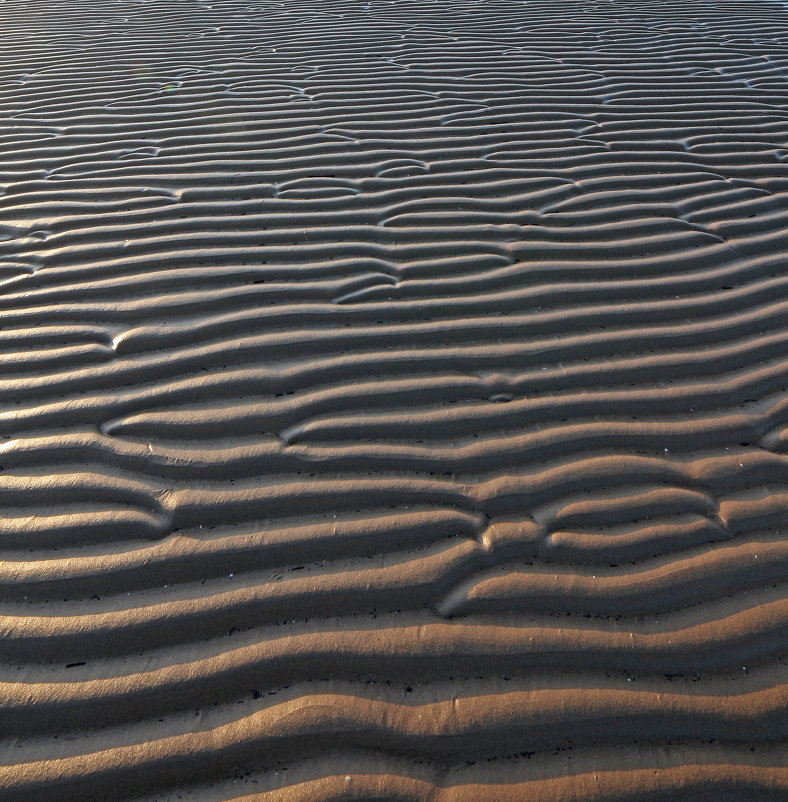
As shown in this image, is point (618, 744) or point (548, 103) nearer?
point (618, 744)

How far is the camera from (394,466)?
185cm

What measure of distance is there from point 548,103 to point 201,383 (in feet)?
11.4

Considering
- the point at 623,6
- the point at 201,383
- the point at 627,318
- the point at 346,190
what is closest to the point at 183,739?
the point at 201,383

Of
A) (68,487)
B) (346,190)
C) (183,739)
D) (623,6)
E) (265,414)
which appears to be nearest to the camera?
(183,739)

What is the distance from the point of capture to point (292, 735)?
1.32m

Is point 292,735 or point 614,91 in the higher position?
point 614,91

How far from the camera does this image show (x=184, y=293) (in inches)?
97.1

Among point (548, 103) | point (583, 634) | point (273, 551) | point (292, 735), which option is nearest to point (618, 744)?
point (583, 634)

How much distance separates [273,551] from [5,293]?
178 cm

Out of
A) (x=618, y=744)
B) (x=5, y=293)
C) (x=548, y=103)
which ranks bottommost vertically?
(x=618, y=744)

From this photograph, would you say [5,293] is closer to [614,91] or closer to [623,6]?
[614,91]

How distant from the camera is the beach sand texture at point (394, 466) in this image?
4.36 feet

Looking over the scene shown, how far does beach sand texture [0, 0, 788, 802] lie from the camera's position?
4.36ft

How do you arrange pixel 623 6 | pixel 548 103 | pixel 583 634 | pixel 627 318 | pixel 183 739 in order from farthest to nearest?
pixel 623 6 < pixel 548 103 < pixel 627 318 < pixel 583 634 < pixel 183 739
